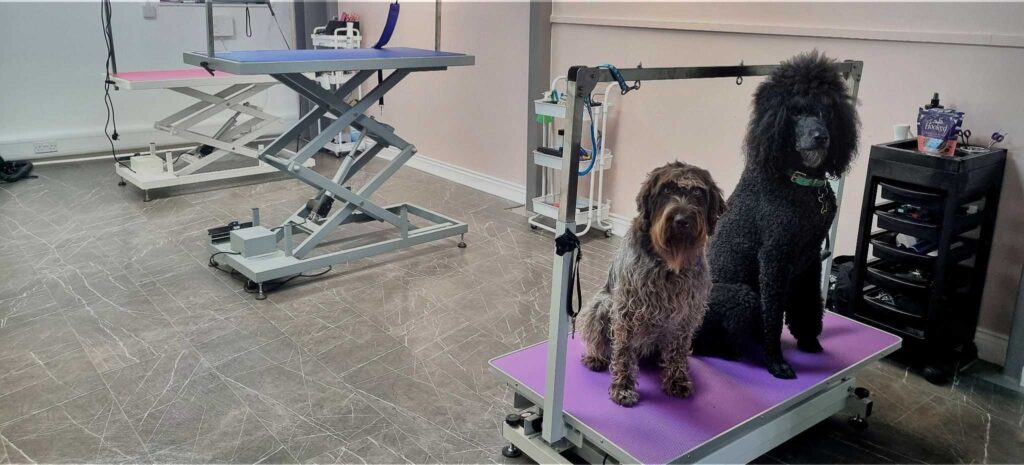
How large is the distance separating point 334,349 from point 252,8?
4.86m

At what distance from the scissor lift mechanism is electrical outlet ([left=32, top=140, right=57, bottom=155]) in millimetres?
5350

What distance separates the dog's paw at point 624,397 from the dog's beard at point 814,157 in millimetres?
765

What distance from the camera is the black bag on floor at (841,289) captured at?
2973 mm

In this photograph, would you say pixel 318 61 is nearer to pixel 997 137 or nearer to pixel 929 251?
pixel 929 251

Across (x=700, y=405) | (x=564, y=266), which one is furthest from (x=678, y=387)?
(x=564, y=266)

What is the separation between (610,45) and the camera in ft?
13.9

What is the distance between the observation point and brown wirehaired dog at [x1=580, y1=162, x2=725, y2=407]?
175cm

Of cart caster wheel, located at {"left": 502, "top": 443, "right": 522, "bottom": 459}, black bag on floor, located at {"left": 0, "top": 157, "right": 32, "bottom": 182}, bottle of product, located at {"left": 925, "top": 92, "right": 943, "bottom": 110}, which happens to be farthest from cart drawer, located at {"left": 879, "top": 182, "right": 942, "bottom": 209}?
black bag on floor, located at {"left": 0, "top": 157, "right": 32, "bottom": 182}

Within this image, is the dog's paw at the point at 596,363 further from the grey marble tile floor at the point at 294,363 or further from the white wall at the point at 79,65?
the white wall at the point at 79,65

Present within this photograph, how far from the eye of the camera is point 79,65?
5984 millimetres

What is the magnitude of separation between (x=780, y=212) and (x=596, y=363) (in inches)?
26.1

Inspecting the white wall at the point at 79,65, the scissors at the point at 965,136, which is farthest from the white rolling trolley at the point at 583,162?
the white wall at the point at 79,65

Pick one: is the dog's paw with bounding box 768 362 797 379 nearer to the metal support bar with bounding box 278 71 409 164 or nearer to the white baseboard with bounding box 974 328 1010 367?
the white baseboard with bounding box 974 328 1010 367

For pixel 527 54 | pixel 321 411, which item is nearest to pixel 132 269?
pixel 321 411
